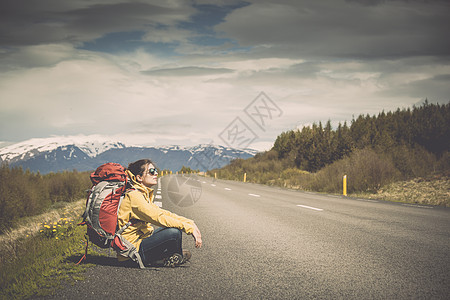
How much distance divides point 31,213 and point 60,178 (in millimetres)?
5678

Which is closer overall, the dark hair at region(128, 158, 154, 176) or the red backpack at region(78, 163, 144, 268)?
the red backpack at region(78, 163, 144, 268)

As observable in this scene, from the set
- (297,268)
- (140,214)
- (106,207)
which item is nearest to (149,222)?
(140,214)

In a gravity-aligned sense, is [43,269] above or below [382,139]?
below

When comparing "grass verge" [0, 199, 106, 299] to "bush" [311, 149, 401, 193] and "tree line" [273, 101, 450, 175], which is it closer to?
"bush" [311, 149, 401, 193]

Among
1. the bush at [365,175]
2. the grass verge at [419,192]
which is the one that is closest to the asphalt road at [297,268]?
the grass verge at [419,192]

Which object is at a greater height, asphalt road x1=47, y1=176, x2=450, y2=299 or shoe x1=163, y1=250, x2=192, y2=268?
shoe x1=163, y1=250, x2=192, y2=268

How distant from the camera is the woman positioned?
140 inches

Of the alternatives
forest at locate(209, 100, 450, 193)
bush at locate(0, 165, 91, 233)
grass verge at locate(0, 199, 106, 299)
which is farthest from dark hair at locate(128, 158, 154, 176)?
forest at locate(209, 100, 450, 193)

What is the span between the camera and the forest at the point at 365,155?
18969 mm

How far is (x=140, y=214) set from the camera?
3.58 m

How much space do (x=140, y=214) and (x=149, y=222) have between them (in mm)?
152

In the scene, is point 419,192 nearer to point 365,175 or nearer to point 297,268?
point 365,175

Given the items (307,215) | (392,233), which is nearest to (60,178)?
(307,215)

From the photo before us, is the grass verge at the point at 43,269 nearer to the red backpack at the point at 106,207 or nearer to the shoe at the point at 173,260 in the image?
the red backpack at the point at 106,207
